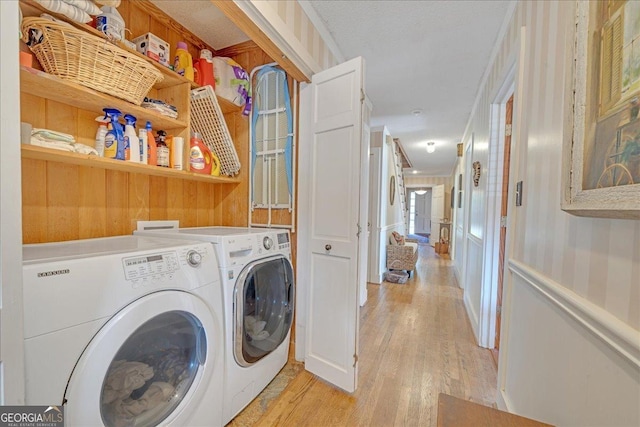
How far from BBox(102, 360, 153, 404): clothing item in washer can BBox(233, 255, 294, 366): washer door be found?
400 mm

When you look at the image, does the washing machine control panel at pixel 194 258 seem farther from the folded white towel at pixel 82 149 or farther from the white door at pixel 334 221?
the white door at pixel 334 221

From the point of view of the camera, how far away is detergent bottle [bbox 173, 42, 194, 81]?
1626mm

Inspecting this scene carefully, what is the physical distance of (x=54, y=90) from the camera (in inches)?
43.7

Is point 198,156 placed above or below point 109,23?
below

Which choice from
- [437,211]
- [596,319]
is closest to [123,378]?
[596,319]

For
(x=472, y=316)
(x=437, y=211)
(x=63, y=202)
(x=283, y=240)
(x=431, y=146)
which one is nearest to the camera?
(x=63, y=202)

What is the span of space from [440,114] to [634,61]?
10.9 feet

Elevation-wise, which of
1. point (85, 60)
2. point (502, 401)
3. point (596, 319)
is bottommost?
point (502, 401)

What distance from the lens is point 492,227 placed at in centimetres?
211

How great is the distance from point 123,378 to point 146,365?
79 mm

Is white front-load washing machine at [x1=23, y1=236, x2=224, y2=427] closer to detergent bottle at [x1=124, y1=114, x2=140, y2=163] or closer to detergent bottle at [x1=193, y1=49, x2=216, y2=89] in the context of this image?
detergent bottle at [x1=124, y1=114, x2=140, y2=163]

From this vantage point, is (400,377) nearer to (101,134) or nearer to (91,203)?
(91,203)

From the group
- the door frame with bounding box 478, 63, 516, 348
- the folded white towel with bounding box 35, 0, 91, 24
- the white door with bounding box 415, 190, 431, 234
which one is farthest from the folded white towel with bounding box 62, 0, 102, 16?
the white door with bounding box 415, 190, 431, 234

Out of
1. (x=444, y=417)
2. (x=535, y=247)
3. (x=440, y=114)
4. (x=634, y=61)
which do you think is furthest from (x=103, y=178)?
(x=440, y=114)
